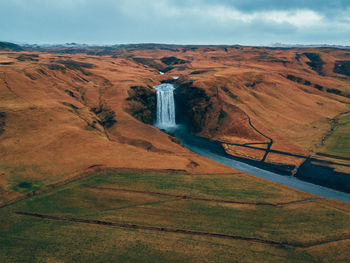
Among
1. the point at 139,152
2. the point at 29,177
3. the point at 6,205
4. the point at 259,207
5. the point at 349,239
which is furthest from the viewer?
the point at 139,152

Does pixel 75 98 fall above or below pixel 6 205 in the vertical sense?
above

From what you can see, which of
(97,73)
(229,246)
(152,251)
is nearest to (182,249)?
(152,251)

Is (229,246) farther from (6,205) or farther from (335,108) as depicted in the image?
(335,108)

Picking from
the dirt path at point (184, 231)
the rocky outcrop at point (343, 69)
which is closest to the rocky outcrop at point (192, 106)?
the dirt path at point (184, 231)

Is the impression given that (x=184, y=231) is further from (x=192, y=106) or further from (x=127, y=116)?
(x=192, y=106)

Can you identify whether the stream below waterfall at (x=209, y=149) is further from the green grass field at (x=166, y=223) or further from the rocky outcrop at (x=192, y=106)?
the green grass field at (x=166, y=223)

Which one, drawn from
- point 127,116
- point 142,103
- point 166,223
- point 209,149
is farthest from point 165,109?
point 166,223
